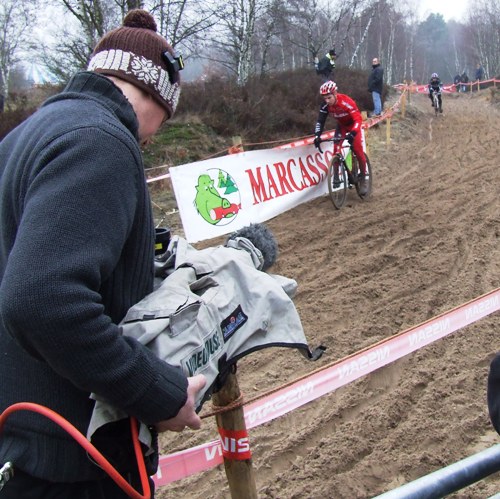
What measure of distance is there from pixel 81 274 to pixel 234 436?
4.04 feet

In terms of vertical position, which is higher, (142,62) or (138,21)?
(138,21)

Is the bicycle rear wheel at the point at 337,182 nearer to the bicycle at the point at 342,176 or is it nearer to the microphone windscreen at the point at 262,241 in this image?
the bicycle at the point at 342,176

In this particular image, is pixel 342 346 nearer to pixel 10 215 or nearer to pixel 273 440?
pixel 273 440

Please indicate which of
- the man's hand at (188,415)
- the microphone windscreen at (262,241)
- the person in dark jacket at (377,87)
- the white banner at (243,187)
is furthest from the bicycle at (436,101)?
the man's hand at (188,415)

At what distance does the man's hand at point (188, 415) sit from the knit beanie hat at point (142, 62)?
0.82 m

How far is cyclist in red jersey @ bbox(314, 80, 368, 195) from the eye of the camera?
32.6 feet

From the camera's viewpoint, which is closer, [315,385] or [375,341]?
[315,385]

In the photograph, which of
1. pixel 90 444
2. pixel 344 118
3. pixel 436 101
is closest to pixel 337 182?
pixel 344 118

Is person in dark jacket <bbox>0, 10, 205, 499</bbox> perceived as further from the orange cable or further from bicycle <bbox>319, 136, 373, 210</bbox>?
bicycle <bbox>319, 136, 373, 210</bbox>

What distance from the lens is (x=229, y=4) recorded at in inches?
745

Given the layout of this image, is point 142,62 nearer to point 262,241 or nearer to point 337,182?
point 262,241

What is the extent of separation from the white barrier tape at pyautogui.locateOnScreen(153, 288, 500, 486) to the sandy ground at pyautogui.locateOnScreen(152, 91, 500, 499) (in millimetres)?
559

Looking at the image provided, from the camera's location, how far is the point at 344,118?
1017 centimetres

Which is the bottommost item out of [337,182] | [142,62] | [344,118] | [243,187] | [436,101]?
[337,182]
